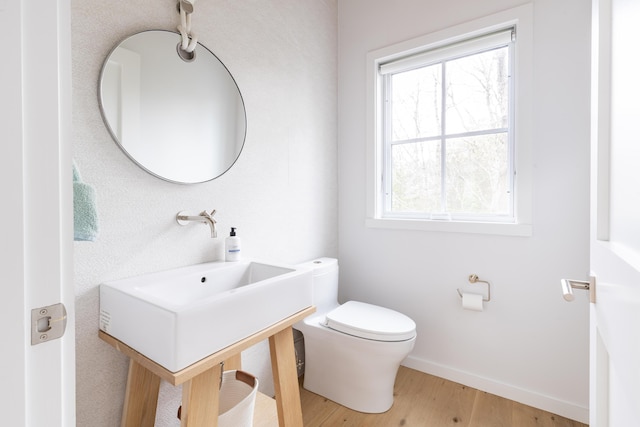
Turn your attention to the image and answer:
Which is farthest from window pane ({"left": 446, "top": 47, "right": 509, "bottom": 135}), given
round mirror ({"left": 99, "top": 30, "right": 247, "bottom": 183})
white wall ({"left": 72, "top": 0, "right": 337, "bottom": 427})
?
round mirror ({"left": 99, "top": 30, "right": 247, "bottom": 183})

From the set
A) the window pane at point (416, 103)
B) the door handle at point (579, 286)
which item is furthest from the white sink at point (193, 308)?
the window pane at point (416, 103)

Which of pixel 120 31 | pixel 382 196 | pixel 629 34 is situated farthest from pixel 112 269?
pixel 382 196

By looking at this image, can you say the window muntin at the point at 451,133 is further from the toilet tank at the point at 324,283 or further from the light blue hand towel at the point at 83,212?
the light blue hand towel at the point at 83,212

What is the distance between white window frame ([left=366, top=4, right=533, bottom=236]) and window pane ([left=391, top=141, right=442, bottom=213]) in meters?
0.14

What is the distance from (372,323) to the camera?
4.90ft

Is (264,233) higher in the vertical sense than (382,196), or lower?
lower

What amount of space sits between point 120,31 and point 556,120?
1945mm

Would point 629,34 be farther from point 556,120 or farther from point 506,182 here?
point 506,182

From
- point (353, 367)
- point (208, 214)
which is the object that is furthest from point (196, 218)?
point (353, 367)

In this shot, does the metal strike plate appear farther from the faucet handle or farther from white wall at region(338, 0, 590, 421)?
white wall at region(338, 0, 590, 421)

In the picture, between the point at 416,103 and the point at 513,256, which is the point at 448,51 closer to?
the point at 416,103

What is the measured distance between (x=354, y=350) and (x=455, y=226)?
36.2 inches

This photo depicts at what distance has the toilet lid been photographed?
4.59 ft

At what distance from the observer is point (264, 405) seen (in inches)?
52.6
